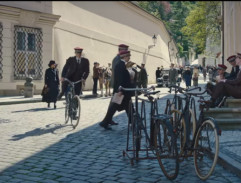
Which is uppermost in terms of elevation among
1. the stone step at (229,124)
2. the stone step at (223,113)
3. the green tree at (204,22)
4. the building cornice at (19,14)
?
the green tree at (204,22)

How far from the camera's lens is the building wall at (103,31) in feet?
75.3

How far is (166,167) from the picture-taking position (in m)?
4.64

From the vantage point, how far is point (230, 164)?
488 cm

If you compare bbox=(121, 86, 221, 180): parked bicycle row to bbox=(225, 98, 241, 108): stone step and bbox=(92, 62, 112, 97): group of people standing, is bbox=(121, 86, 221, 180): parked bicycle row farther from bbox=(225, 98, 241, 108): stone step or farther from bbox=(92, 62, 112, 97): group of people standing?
bbox=(92, 62, 112, 97): group of people standing

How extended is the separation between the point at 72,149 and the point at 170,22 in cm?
6443

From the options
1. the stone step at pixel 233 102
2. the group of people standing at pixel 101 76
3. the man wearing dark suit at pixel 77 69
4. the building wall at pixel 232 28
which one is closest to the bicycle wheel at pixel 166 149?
the stone step at pixel 233 102

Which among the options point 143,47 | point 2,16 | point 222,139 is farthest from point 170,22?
point 222,139

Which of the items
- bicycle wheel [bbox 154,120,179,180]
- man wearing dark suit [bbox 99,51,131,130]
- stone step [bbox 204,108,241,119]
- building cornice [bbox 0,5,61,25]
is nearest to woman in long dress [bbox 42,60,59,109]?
man wearing dark suit [bbox 99,51,131,130]

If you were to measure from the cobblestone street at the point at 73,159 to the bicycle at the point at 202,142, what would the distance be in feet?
0.60

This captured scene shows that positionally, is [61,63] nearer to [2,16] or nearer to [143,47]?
[2,16]

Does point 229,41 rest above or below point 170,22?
below

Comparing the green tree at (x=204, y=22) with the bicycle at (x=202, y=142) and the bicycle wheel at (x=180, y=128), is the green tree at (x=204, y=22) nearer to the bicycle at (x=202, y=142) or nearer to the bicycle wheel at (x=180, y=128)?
the bicycle wheel at (x=180, y=128)

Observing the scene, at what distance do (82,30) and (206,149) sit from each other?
69.4ft

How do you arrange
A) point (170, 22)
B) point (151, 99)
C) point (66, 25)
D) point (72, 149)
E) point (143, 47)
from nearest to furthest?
point (151, 99) → point (72, 149) → point (66, 25) → point (143, 47) → point (170, 22)
